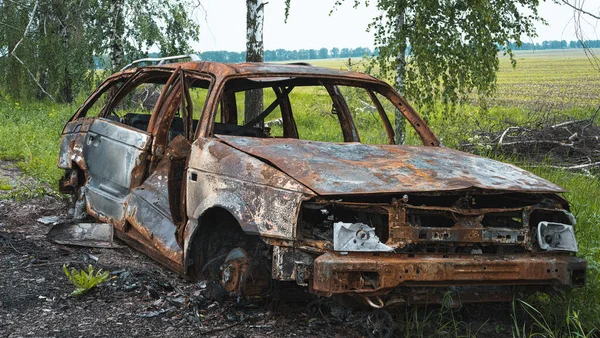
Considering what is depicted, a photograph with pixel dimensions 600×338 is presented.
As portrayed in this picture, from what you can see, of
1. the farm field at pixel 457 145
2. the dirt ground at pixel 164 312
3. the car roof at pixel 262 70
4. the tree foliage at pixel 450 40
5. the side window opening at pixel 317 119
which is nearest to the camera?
the dirt ground at pixel 164 312

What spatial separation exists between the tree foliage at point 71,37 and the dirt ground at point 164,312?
1055 cm

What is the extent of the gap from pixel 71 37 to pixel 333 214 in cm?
1567

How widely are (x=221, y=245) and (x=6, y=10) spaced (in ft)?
52.1

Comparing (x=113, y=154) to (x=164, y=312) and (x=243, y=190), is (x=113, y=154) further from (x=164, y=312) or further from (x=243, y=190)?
(x=243, y=190)

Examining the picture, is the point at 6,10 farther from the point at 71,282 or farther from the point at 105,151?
the point at 71,282

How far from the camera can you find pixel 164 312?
169 inches

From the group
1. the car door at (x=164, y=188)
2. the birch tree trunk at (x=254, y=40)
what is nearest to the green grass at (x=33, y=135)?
the birch tree trunk at (x=254, y=40)

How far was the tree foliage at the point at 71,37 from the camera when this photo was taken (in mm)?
15516

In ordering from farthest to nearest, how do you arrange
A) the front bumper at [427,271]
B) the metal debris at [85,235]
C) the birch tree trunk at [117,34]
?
the birch tree trunk at [117,34]
the metal debris at [85,235]
the front bumper at [427,271]

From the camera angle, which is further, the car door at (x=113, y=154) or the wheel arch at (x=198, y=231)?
the car door at (x=113, y=154)

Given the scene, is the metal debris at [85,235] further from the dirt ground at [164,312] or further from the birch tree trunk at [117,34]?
the birch tree trunk at [117,34]

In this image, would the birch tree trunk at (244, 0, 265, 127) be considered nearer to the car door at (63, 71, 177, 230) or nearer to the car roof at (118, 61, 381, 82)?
the car door at (63, 71, 177, 230)

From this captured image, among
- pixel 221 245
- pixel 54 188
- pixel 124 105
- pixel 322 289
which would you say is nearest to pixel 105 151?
pixel 221 245

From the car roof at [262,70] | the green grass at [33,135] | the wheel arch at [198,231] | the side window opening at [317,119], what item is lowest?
the side window opening at [317,119]
